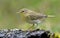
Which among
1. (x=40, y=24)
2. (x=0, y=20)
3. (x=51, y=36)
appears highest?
(x=0, y=20)

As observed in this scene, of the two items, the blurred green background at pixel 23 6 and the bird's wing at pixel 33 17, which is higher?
the blurred green background at pixel 23 6

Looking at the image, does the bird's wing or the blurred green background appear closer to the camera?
the bird's wing

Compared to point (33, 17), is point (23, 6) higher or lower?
higher

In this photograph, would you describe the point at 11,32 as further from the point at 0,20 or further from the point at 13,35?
the point at 0,20

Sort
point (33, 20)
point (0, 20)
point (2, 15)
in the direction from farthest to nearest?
point (2, 15) < point (0, 20) < point (33, 20)

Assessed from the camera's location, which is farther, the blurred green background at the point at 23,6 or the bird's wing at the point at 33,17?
the blurred green background at the point at 23,6

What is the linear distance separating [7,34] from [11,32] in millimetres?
180

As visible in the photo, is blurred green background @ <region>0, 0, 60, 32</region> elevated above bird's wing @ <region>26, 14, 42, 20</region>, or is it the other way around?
blurred green background @ <region>0, 0, 60, 32</region>

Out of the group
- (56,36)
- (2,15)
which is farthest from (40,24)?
(2,15)

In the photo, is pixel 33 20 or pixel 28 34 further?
pixel 33 20

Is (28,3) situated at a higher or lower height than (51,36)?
higher

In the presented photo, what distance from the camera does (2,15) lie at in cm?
1337

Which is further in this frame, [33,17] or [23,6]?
[23,6]

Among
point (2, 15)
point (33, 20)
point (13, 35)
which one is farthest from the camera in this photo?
point (2, 15)
